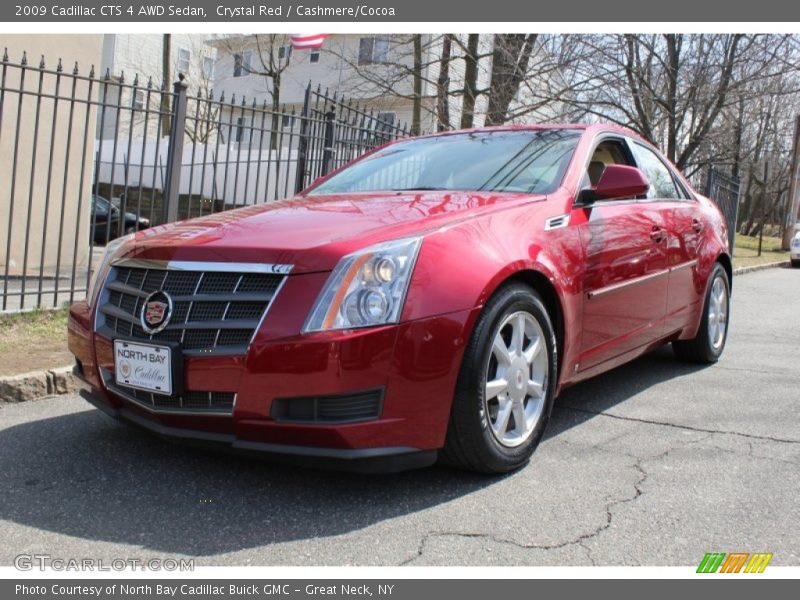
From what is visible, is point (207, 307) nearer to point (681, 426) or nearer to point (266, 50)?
point (681, 426)

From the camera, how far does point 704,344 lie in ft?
18.0

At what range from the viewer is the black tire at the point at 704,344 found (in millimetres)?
5391

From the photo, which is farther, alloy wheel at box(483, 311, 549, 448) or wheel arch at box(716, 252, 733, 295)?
wheel arch at box(716, 252, 733, 295)

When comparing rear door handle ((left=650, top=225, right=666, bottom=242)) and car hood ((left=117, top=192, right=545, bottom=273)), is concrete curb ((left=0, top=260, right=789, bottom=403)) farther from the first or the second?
rear door handle ((left=650, top=225, right=666, bottom=242))

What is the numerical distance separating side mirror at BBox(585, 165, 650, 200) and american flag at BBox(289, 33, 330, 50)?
574 inches

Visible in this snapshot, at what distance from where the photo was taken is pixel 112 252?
3.44m

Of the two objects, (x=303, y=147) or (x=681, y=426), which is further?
(x=303, y=147)

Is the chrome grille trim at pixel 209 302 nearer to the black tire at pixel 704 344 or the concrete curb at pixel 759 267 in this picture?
the black tire at pixel 704 344

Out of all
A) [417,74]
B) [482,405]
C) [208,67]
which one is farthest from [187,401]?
[208,67]

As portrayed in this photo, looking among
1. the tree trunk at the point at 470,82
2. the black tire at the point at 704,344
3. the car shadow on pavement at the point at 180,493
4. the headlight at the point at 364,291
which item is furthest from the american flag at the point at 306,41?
the headlight at the point at 364,291

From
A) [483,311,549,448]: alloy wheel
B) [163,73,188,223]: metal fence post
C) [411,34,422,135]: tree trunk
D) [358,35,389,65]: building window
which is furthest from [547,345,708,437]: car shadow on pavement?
[411,34,422,135]: tree trunk

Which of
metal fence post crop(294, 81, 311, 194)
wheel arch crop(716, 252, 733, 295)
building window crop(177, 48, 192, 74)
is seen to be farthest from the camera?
building window crop(177, 48, 192, 74)

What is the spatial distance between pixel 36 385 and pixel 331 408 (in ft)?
8.23

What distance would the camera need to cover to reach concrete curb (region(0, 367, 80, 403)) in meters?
4.26
